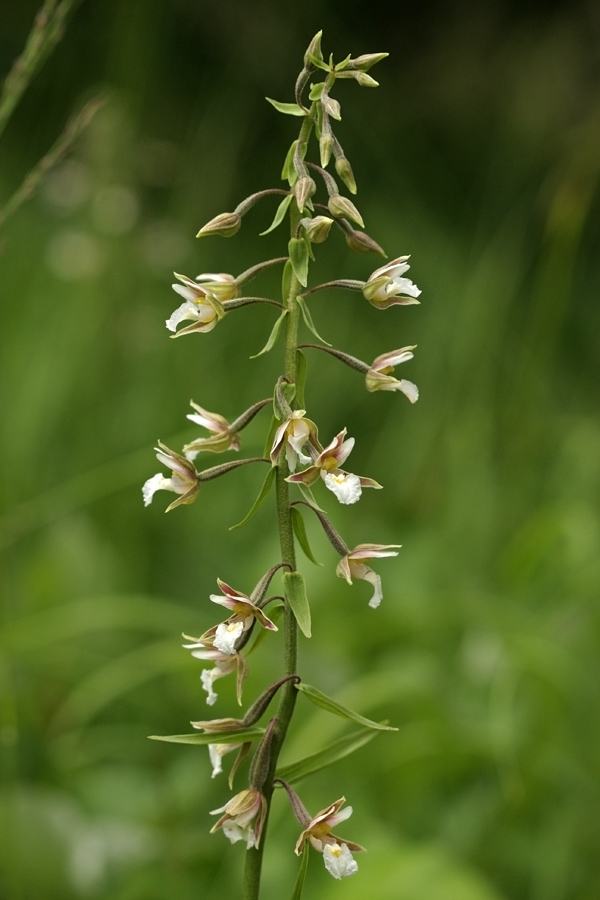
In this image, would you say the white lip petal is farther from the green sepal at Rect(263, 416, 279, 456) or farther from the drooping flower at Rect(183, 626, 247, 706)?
the drooping flower at Rect(183, 626, 247, 706)

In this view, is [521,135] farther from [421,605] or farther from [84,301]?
[421,605]

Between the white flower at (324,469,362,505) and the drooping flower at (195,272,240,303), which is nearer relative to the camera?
the white flower at (324,469,362,505)

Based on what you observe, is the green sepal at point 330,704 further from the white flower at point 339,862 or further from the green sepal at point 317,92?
the green sepal at point 317,92

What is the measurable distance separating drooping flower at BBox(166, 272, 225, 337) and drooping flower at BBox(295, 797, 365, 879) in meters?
0.60

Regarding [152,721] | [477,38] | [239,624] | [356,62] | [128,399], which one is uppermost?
[477,38]

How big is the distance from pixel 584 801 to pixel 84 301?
261 centimetres

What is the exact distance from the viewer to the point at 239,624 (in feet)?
3.81

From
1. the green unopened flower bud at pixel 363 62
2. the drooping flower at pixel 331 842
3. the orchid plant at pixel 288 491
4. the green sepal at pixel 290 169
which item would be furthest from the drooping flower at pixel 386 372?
the drooping flower at pixel 331 842

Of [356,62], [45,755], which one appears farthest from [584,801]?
[356,62]

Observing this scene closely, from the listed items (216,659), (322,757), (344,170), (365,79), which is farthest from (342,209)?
(322,757)

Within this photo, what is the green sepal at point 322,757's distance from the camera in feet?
4.00

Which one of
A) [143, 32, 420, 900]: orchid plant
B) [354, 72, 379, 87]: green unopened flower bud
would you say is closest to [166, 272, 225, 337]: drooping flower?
[143, 32, 420, 900]: orchid plant

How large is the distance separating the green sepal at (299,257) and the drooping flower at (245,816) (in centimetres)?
60

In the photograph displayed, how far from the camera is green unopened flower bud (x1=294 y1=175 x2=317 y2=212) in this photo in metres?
1.16
